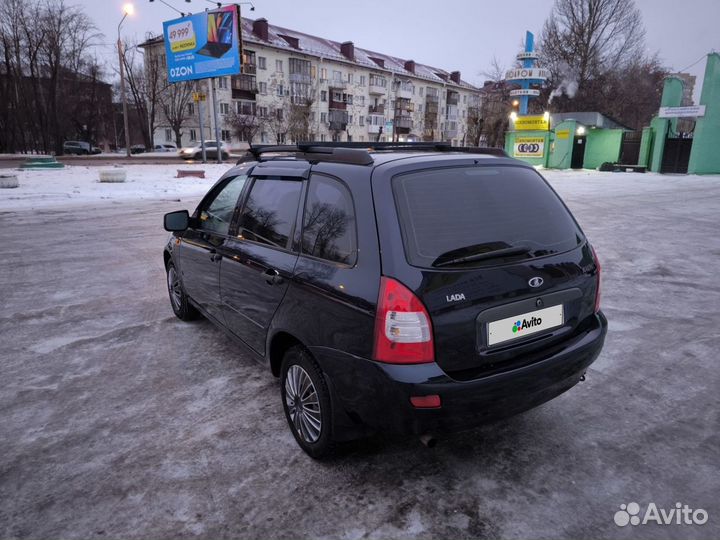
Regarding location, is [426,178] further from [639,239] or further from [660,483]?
[639,239]

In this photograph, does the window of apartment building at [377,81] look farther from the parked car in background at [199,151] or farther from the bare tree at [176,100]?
the parked car in background at [199,151]

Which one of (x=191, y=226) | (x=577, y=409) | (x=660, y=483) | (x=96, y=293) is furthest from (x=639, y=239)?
(x=96, y=293)

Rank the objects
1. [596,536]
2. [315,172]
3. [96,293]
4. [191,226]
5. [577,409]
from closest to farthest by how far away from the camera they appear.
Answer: [596,536], [315,172], [577,409], [191,226], [96,293]

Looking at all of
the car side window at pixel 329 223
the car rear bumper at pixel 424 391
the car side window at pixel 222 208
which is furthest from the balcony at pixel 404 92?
the car rear bumper at pixel 424 391

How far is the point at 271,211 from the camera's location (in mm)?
3223

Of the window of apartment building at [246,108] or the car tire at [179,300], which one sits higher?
the window of apartment building at [246,108]

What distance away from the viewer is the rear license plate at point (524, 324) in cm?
243

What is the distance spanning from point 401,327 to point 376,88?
251 feet

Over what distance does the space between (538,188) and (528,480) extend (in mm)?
1695

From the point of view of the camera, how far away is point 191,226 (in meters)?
4.36

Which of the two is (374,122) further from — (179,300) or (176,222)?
(176,222)

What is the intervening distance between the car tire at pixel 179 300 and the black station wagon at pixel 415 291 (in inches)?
71.7

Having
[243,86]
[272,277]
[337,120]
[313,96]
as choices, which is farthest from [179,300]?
[337,120]

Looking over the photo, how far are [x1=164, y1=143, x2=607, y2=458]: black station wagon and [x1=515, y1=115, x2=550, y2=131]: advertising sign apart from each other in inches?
1315
